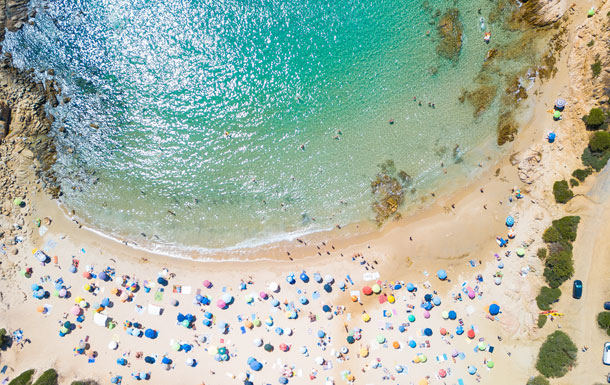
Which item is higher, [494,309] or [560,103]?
[560,103]

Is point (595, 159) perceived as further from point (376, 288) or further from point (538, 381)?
point (376, 288)

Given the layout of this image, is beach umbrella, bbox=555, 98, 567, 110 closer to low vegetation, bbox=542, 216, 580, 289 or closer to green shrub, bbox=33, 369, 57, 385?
low vegetation, bbox=542, 216, 580, 289

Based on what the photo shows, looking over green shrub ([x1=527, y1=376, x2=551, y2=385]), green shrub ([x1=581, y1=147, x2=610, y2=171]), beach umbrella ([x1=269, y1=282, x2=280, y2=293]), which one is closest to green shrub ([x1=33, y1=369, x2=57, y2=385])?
beach umbrella ([x1=269, y1=282, x2=280, y2=293])

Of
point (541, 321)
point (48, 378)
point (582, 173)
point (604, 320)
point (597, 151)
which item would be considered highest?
point (597, 151)

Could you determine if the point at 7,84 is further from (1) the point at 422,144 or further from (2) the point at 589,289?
(2) the point at 589,289

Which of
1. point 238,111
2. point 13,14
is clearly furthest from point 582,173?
point 13,14
